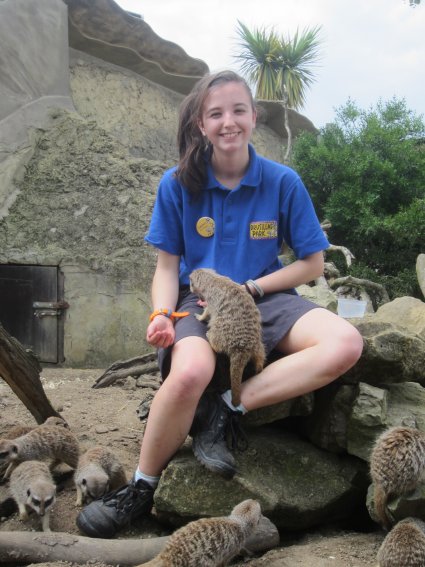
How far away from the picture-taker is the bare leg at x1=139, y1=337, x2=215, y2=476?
2.67 metres

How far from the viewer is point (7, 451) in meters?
3.30

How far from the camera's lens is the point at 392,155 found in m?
10.8

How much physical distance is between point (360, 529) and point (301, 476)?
1.72 ft

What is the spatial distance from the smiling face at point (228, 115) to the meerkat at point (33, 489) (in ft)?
6.51

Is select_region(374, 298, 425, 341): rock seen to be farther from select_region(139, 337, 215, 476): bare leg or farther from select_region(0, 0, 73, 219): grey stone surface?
select_region(0, 0, 73, 219): grey stone surface

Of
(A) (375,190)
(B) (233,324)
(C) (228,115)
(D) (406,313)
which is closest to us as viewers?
(B) (233,324)

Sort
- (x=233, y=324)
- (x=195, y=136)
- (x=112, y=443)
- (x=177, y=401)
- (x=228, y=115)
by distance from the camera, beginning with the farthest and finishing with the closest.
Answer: (x=112, y=443) → (x=195, y=136) → (x=228, y=115) → (x=233, y=324) → (x=177, y=401)

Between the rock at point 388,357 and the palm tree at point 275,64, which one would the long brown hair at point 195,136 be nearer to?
the rock at point 388,357

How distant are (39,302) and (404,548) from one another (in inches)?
214

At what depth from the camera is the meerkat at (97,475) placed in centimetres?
304

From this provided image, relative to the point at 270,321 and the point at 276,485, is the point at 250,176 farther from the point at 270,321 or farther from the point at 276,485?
the point at 276,485

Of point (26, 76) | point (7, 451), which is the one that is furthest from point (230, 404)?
point (26, 76)

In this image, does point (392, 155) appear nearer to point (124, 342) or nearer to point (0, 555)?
point (124, 342)

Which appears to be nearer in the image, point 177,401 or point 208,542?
point 208,542
